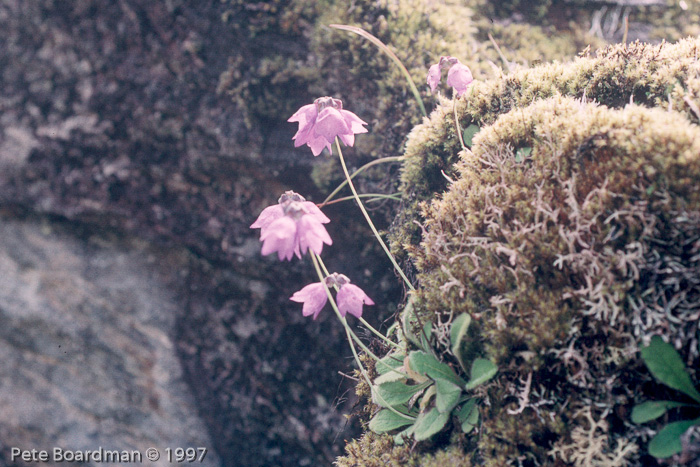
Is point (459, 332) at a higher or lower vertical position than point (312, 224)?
lower

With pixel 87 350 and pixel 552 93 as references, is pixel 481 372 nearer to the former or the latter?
pixel 552 93

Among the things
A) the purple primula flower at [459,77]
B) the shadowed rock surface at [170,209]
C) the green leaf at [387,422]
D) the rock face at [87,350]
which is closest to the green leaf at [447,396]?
the green leaf at [387,422]

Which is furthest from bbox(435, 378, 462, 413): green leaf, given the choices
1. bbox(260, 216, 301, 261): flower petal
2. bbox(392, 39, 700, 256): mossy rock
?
bbox(260, 216, 301, 261): flower petal

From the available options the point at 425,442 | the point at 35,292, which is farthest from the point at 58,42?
the point at 425,442

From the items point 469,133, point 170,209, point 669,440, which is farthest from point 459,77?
point 170,209

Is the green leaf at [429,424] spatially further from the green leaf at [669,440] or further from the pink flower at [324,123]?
the pink flower at [324,123]

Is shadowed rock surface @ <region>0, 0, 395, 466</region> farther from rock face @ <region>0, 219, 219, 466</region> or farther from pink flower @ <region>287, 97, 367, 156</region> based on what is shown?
pink flower @ <region>287, 97, 367, 156</region>

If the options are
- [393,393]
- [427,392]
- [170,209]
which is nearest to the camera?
[427,392]
